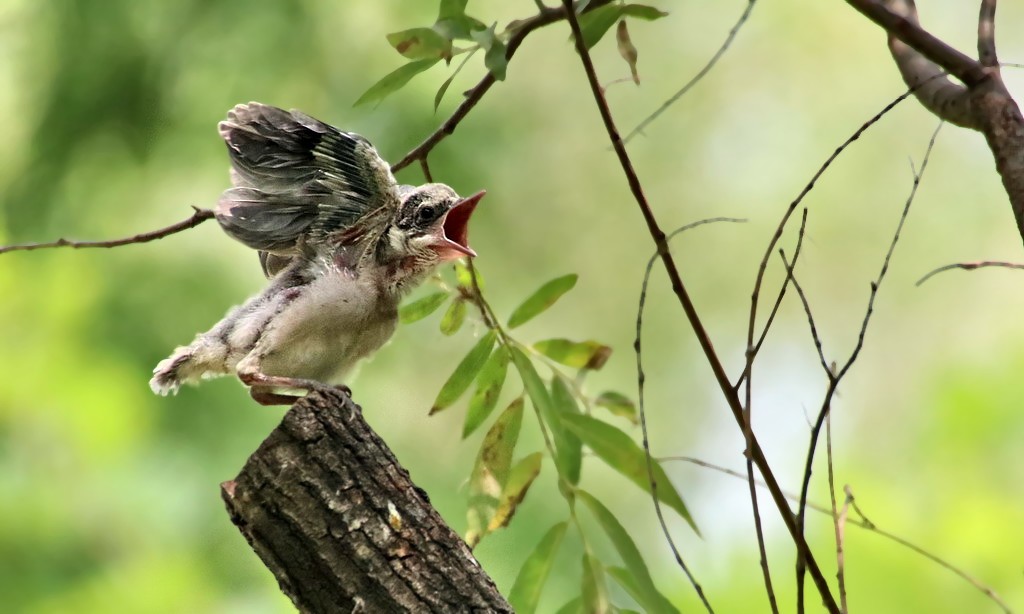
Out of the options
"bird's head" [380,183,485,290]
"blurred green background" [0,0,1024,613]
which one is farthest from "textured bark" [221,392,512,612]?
"blurred green background" [0,0,1024,613]

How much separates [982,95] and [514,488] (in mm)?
778

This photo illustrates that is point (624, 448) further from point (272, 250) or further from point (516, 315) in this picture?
point (272, 250)

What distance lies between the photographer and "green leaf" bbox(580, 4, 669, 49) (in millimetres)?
1378

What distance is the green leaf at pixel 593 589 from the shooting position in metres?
1.43

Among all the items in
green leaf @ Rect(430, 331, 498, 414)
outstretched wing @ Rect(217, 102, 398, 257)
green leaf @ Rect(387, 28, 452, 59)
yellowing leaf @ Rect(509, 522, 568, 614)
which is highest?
outstretched wing @ Rect(217, 102, 398, 257)

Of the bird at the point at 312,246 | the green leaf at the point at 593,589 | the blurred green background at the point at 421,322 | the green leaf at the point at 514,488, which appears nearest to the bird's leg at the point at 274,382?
the bird at the point at 312,246

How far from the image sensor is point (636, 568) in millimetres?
1339

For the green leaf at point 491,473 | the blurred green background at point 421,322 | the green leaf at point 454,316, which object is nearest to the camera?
the green leaf at point 491,473

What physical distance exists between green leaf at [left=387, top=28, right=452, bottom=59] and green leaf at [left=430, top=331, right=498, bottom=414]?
0.42m

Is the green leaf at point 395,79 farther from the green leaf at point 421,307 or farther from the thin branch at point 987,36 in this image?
the thin branch at point 987,36

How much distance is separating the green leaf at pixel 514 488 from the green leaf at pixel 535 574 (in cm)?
6

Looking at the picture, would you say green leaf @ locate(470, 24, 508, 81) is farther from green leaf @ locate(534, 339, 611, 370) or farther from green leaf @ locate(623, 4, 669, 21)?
green leaf @ locate(534, 339, 611, 370)

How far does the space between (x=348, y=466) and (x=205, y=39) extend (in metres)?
2.18

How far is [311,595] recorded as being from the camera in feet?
3.92
